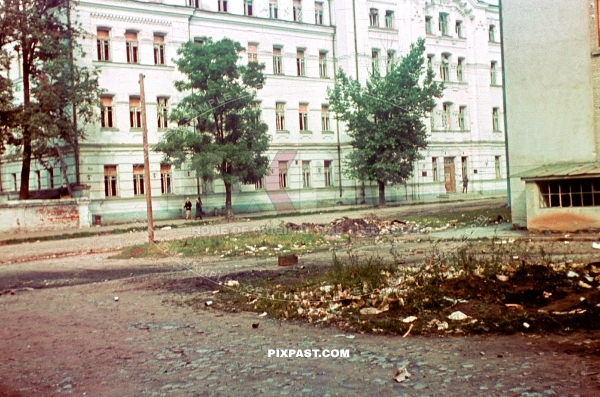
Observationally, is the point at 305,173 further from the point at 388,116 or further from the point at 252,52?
the point at 252,52

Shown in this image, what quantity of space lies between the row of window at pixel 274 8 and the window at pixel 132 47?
14.5 ft

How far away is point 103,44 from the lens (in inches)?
1351

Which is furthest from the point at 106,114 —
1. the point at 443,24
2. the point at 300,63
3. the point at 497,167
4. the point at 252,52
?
the point at 497,167

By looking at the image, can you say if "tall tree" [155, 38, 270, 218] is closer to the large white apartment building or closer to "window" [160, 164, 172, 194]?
"window" [160, 164, 172, 194]

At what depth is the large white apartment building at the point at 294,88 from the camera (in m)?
34.4

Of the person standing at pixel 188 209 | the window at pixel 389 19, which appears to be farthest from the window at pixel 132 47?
the window at pixel 389 19

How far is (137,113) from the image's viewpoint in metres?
35.7

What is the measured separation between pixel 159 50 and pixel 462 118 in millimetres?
24794

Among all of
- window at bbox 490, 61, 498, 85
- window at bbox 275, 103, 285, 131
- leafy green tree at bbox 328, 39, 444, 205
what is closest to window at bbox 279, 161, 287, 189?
window at bbox 275, 103, 285, 131

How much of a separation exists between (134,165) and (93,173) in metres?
2.38

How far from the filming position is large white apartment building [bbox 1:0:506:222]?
3444cm

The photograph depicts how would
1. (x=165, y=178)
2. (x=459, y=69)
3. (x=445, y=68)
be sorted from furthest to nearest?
(x=459, y=69)
(x=445, y=68)
(x=165, y=178)

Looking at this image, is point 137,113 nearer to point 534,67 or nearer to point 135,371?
point 534,67

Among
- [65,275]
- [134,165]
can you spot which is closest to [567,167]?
[65,275]
